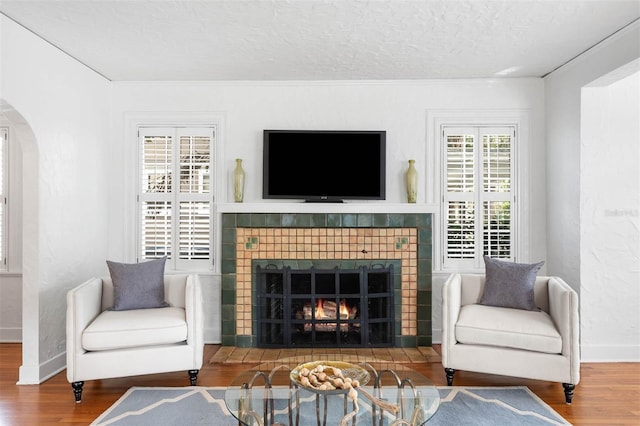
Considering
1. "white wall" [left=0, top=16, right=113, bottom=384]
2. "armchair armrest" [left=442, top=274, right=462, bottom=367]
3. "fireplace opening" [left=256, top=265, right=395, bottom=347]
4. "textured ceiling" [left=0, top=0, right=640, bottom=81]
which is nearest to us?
"textured ceiling" [left=0, top=0, right=640, bottom=81]

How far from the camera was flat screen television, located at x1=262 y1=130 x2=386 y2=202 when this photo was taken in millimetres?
4523

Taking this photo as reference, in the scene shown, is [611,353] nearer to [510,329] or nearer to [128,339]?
[510,329]

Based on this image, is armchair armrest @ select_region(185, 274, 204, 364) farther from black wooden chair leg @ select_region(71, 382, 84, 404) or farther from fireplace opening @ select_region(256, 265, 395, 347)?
fireplace opening @ select_region(256, 265, 395, 347)

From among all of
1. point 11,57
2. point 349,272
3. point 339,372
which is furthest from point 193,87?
point 339,372

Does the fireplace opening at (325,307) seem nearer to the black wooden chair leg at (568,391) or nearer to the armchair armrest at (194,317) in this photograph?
the armchair armrest at (194,317)

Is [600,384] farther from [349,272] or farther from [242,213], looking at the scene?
[242,213]

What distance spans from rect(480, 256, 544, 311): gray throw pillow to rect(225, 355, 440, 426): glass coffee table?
1400 millimetres

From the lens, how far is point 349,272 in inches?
174

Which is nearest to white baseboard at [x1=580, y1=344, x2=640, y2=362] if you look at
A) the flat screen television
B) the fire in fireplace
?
the fire in fireplace

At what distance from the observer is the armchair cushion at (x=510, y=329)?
324 centimetres

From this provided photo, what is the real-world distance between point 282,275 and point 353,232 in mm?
789

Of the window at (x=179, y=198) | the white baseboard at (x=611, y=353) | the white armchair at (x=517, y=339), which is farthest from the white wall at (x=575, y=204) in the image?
the window at (x=179, y=198)

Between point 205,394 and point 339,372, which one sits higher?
point 339,372

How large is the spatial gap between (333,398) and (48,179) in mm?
2806
